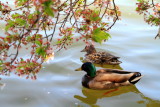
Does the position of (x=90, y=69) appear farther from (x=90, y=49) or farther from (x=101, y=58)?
(x=90, y=49)

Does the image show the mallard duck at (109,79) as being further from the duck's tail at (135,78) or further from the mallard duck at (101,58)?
the mallard duck at (101,58)

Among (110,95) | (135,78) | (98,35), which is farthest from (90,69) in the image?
(98,35)

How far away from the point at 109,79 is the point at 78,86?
2.01ft

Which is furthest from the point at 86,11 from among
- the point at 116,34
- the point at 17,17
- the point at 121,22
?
the point at 121,22

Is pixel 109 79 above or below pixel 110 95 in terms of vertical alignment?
above

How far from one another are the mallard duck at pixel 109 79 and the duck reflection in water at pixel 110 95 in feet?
0.28

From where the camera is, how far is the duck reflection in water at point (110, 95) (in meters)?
5.58

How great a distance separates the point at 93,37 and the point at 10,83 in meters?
3.29

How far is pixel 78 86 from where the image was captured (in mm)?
6195

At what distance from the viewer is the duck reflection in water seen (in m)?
5.58

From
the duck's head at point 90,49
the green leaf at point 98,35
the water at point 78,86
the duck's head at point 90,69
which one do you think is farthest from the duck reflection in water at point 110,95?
the green leaf at point 98,35

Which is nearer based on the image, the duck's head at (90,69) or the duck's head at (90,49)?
the duck's head at (90,69)

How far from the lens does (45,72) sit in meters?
6.62

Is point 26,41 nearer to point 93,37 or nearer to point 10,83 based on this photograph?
point 93,37
